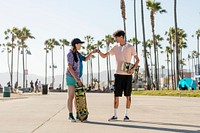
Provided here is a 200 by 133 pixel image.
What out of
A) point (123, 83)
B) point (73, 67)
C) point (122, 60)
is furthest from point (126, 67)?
point (73, 67)

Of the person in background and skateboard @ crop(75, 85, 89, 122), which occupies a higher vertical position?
the person in background

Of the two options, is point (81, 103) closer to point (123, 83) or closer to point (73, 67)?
point (73, 67)

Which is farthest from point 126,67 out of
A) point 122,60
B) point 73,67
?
point 73,67

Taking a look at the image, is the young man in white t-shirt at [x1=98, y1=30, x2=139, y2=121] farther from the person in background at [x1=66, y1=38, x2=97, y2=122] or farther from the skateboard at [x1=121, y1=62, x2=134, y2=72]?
the person in background at [x1=66, y1=38, x2=97, y2=122]

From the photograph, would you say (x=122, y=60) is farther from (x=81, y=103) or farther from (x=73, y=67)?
(x=81, y=103)

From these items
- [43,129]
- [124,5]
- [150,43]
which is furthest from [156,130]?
[150,43]

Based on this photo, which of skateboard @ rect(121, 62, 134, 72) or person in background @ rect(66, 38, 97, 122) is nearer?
skateboard @ rect(121, 62, 134, 72)

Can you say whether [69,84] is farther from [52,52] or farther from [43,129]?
[52,52]

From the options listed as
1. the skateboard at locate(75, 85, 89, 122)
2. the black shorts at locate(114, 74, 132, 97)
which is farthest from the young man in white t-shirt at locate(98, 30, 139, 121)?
the skateboard at locate(75, 85, 89, 122)

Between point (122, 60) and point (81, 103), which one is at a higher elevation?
point (122, 60)

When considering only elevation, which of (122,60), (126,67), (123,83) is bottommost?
(123,83)

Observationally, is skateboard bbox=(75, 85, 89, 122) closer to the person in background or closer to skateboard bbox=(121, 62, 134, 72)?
the person in background

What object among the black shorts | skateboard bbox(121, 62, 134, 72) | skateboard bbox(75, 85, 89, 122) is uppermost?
skateboard bbox(121, 62, 134, 72)

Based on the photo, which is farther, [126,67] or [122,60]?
[122,60]
